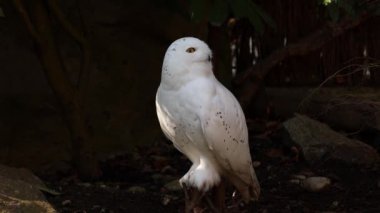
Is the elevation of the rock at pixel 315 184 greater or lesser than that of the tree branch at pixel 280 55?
lesser

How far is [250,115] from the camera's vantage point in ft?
22.6

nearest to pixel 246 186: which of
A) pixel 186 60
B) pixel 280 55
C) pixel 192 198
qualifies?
pixel 192 198

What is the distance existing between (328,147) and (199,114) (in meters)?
2.10

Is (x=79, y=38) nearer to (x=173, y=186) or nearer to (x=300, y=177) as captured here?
(x=173, y=186)

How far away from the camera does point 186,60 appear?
364 cm

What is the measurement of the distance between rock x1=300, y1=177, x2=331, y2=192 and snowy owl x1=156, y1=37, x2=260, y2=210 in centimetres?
124

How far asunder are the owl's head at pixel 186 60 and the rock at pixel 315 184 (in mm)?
1607

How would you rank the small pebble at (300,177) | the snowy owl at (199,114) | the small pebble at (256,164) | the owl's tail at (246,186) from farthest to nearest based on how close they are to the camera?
the small pebble at (256,164), the small pebble at (300,177), the owl's tail at (246,186), the snowy owl at (199,114)

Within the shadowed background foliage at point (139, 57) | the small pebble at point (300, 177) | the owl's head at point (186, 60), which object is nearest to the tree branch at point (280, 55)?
the shadowed background foliage at point (139, 57)

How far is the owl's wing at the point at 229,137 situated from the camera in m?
3.61

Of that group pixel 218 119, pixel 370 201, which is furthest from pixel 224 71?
pixel 218 119

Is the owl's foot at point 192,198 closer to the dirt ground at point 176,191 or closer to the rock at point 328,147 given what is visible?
the dirt ground at point 176,191

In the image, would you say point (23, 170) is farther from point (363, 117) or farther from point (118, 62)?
point (363, 117)

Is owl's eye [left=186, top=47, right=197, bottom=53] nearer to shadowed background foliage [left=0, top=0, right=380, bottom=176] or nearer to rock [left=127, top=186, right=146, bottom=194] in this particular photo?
shadowed background foliage [left=0, top=0, right=380, bottom=176]
